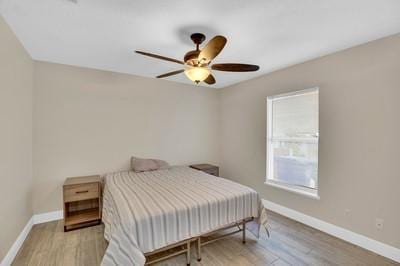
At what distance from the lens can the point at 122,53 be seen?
2.63 m

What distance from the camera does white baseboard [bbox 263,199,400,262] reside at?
2.12 meters

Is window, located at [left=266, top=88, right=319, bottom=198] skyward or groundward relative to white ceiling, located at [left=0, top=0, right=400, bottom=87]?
groundward

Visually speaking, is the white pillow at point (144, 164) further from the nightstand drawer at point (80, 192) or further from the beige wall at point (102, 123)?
the nightstand drawer at point (80, 192)

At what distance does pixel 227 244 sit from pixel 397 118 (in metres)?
2.42

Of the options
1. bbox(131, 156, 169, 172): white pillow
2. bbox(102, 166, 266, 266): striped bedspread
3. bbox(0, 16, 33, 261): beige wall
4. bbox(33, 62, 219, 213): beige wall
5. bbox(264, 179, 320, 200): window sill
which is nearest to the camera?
bbox(102, 166, 266, 266): striped bedspread

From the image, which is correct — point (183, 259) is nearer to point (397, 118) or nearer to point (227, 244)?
point (227, 244)

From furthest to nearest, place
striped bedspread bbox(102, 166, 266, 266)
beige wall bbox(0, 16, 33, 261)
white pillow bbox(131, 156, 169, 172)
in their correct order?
white pillow bbox(131, 156, 169, 172), beige wall bbox(0, 16, 33, 261), striped bedspread bbox(102, 166, 266, 266)

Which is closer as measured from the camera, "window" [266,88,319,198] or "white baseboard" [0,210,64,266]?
"white baseboard" [0,210,64,266]

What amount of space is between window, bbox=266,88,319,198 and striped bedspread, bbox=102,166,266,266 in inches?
43.4

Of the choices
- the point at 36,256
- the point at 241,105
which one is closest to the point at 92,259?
the point at 36,256

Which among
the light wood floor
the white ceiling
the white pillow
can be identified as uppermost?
the white ceiling

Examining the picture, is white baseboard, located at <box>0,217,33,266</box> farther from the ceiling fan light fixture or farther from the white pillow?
the ceiling fan light fixture

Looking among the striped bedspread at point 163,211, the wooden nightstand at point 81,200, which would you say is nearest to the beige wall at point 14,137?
the wooden nightstand at point 81,200

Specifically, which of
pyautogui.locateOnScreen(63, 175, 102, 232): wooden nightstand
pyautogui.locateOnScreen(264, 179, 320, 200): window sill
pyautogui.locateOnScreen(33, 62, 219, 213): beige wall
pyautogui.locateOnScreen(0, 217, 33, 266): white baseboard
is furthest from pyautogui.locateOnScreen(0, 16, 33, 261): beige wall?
pyautogui.locateOnScreen(264, 179, 320, 200): window sill
